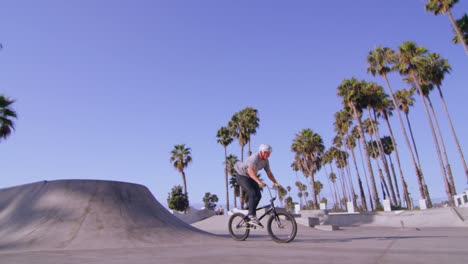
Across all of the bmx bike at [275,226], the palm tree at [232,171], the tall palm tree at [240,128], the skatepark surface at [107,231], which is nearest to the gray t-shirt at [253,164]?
the bmx bike at [275,226]

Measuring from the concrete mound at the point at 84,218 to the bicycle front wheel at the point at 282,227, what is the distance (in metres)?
1.87

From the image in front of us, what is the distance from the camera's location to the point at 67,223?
23.4 feet

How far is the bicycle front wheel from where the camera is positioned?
6.06 metres

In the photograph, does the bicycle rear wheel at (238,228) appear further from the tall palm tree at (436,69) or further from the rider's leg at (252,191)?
the tall palm tree at (436,69)

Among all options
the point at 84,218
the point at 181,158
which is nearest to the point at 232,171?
the point at 181,158

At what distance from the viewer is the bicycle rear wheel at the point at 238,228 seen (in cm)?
670

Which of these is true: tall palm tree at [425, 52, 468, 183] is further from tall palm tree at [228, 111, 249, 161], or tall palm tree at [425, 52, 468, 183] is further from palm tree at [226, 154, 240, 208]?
palm tree at [226, 154, 240, 208]

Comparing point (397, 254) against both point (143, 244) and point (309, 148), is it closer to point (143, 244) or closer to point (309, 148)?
point (143, 244)

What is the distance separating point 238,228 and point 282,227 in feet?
3.69

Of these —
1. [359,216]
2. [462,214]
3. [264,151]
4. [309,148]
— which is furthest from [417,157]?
[264,151]

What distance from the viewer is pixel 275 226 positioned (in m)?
6.25

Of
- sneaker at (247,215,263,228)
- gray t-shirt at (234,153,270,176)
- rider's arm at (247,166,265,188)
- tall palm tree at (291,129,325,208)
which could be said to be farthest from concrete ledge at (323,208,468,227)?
tall palm tree at (291,129,325,208)

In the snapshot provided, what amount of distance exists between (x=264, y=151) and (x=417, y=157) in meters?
42.9

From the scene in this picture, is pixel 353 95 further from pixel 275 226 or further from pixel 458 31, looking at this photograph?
pixel 275 226
